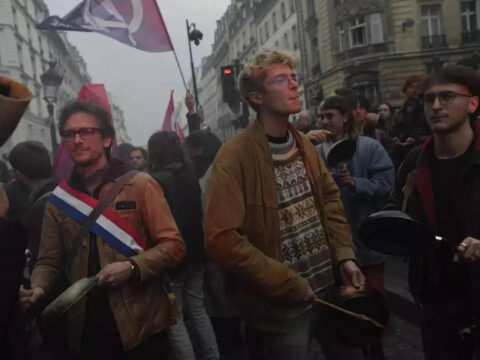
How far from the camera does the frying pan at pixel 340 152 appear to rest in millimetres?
3355

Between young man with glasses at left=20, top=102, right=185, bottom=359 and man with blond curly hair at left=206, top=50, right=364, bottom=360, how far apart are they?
0.36m

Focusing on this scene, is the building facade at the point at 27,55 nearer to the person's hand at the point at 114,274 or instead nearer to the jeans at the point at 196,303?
the jeans at the point at 196,303

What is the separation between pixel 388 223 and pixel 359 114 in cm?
196

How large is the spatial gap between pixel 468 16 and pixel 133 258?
111 ft

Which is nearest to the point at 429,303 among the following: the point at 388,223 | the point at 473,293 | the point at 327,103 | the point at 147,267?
the point at 473,293

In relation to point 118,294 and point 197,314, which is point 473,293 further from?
point 197,314

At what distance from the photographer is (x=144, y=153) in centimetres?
721

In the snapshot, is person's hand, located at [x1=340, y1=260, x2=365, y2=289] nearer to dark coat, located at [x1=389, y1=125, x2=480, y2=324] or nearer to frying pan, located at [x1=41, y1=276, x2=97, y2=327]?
dark coat, located at [x1=389, y1=125, x2=480, y2=324]

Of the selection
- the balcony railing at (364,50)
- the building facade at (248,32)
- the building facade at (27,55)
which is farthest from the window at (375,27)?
the building facade at (27,55)

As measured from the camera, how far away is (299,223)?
8.46 ft

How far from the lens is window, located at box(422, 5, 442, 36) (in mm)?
31344

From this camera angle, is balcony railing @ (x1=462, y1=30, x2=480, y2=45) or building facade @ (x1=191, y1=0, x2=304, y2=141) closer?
balcony railing @ (x1=462, y1=30, x2=480, y2=45)

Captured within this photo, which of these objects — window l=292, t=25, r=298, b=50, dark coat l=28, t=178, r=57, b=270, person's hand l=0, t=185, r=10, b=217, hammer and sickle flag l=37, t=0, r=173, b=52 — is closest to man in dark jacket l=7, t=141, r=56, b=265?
dark coat l=28, t=178, r=57, b=270

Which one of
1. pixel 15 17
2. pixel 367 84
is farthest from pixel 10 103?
pixel 15 17
